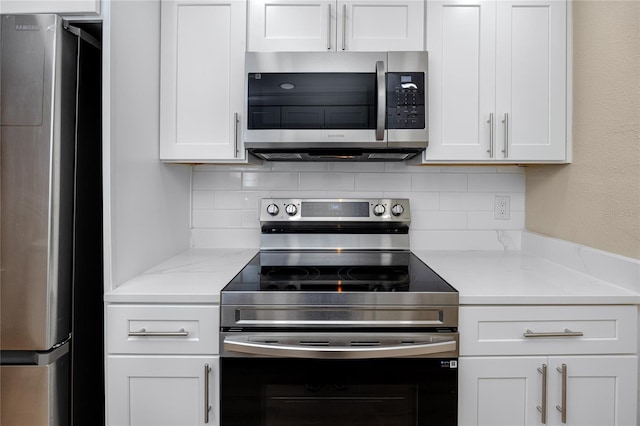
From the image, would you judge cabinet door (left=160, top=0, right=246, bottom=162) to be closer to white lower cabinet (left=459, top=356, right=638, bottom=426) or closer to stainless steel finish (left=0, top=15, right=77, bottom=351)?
stainless steel finish (left=0, top=15, right=77, bottom=351)

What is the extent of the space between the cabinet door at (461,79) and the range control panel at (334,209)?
0.38m

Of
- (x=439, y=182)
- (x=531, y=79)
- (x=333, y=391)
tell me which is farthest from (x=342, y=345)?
(x=531, y=79)

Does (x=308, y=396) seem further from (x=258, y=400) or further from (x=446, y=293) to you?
(x=446, y=293)

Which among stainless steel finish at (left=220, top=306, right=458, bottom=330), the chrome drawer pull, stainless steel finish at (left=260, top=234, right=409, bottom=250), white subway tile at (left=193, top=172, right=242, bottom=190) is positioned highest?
white subway tile at (left=193, top=172, right=242, bottom=190)

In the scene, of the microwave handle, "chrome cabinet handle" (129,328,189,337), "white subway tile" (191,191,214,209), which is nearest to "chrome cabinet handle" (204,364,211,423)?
"chrome cabinet handle" (129,328,189,337)

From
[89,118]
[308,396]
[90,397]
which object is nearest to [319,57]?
[89,118]

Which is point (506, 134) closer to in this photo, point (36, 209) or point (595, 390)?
point (595, 390)

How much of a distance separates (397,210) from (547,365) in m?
0.93

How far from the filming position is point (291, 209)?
2004 millimetres

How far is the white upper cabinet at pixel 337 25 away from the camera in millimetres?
1691

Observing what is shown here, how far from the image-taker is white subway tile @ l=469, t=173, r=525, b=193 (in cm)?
205

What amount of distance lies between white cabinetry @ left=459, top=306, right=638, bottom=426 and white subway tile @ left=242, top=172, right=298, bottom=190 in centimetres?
108

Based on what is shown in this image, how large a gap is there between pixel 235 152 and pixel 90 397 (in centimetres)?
104

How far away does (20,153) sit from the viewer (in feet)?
3.89
